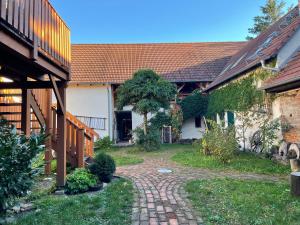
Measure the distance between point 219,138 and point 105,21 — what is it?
60.0ft

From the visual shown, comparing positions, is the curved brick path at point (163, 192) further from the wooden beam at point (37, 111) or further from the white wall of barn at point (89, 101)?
the white wall of barn at point (89, 101)

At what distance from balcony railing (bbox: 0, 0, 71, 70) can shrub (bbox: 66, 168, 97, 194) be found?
240 centimetres

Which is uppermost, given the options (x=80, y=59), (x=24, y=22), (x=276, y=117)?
(x=80, y=59)

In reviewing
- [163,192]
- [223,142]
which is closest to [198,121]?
[223,142]

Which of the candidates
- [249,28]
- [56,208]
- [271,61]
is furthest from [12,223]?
[249,28]

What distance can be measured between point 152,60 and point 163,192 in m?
15.0

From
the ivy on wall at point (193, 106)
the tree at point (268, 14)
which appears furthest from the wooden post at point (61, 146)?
the tree at point (268, 14)

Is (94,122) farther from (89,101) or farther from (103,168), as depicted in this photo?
(103,168)

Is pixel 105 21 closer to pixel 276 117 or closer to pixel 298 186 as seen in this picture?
pixel 276 117

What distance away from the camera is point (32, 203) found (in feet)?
15.8

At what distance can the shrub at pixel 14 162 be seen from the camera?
3244mm

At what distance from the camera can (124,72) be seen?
1836 cm

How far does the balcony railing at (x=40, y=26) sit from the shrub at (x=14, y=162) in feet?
4.49

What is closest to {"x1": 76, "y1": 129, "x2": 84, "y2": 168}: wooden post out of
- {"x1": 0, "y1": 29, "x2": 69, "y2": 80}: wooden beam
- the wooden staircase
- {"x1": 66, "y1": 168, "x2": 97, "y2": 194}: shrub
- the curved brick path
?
the wooden staircase
